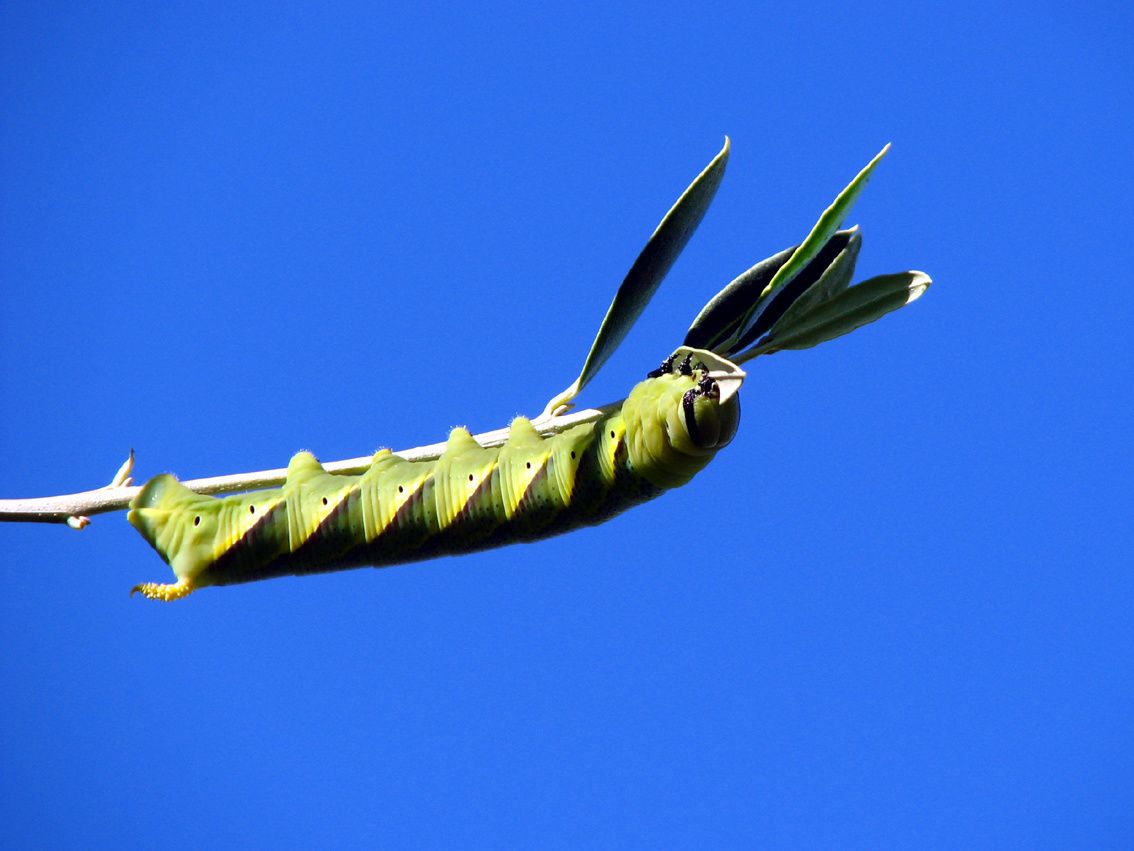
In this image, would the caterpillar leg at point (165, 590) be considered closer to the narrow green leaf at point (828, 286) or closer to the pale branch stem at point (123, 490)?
the pale branch stem at point (123, 490)

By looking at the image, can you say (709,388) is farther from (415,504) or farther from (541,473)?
(415,504)

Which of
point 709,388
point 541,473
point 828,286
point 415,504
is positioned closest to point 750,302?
point 828,286

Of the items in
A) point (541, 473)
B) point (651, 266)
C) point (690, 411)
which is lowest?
point (690, 411)

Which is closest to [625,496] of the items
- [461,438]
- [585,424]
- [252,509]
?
[585,424]

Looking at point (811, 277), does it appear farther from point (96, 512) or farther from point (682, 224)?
point (96, 512)

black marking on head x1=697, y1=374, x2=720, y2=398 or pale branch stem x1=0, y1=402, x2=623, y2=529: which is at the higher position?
pale branch stem x1=0, y1=402, x2=623, y2=529

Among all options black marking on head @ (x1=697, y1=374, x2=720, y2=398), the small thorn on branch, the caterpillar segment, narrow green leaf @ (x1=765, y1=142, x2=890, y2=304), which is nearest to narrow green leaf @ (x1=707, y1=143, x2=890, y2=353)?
narrow green leaf @ (x1=765, y1=142, x2=890, y2=304)

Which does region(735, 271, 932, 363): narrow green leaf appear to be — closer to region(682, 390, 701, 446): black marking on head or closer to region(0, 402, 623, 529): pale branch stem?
region(682, 390, 701, 446): black marking on head
